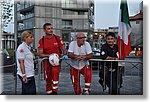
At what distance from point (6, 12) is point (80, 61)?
1.65 metres

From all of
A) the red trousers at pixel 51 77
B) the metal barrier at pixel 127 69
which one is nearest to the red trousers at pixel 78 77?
the metal barrier at pixel 127 69

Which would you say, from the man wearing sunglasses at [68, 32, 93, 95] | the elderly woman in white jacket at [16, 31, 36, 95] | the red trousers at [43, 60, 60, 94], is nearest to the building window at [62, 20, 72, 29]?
the man wearing sunglasses at [68, 32, 93, 95]

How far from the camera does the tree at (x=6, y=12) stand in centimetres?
676

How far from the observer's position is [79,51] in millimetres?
6859

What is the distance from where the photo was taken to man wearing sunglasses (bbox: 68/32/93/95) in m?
6.82

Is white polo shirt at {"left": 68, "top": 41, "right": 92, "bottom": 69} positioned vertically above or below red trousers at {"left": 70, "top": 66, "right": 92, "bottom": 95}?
above

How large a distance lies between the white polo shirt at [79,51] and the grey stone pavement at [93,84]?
0.18 meters

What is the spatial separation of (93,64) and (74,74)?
0.41 meters

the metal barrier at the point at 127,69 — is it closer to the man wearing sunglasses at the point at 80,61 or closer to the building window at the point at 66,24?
the man wearing sunglasses at the point at 80,61

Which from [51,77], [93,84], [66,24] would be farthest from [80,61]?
[66,24]

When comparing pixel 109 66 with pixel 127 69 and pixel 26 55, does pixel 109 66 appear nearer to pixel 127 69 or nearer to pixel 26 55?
pixel 127 69

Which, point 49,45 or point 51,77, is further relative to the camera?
point 51,77

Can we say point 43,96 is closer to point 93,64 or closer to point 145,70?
point 93,64

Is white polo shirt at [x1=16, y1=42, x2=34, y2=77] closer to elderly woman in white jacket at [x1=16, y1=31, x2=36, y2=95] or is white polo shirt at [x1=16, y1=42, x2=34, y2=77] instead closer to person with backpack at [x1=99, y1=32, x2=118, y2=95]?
elderly woman in white jacket at [x1=16, y1=31, x2=36, y2=95]
